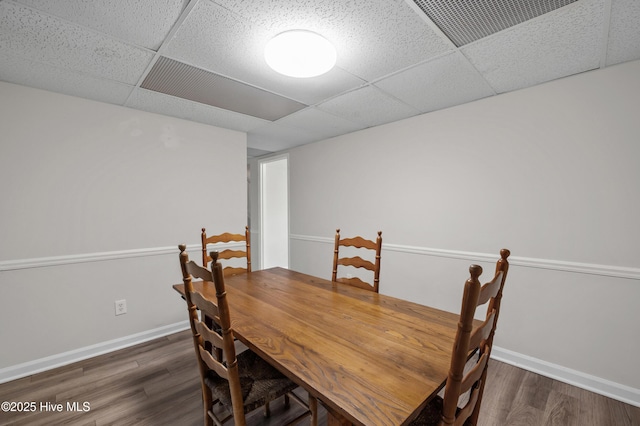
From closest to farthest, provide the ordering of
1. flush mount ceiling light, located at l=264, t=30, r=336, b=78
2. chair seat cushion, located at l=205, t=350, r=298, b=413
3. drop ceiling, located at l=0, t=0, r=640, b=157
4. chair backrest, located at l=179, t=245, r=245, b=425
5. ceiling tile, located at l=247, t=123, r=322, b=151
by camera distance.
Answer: chair backrest, located at l=179, t=245, r=245, b=425
chair seat cushion, located at l=205, t=350, r=298, b=413
drop ceiling, located at l=0, t=0, r=640, b=157
flush mount ceiling light, located at l=264, t=30, r=336, b=78
ceiling tile, located at l=247, t=123, r=322, b=151

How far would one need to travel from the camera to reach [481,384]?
1079 mm

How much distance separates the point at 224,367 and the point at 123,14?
1731 mm

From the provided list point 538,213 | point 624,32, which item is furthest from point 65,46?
point 538,213

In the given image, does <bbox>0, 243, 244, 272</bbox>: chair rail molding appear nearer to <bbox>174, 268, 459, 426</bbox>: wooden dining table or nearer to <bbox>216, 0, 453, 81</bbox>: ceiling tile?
<bbox>174, 268, 459, 426</bbox>: wooden dining table

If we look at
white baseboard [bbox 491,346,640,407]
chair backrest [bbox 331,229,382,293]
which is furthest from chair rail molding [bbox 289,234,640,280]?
chair backrest [bbox 331,229,382,293]

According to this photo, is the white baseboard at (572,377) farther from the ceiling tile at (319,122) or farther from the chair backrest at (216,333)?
the ceiling tile at (319,122)

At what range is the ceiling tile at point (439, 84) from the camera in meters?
1.80

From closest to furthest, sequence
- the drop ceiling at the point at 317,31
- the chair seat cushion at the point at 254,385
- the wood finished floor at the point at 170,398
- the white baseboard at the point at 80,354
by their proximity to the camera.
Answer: the chair seat cushion at the point at 254,385, the drop ceiling at the point at 317,31, the wood finished floor at the point at 170,398, the white baseboard at the point at 80,354

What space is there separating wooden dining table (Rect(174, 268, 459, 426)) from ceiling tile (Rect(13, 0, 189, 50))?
1507 mm

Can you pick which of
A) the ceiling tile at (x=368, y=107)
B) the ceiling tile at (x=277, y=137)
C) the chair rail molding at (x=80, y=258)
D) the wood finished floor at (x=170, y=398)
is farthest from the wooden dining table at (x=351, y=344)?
the ceiling tile at (x=277, y=137)

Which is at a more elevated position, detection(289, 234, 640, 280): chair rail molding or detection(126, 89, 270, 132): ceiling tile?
detection(126, 89, 270, 132): ceiling tile

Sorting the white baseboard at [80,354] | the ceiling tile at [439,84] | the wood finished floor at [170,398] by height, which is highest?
the ceiling tile at [439,84]

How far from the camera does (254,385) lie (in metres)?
1.24

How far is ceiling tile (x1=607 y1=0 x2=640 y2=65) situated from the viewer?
49.6 inches
